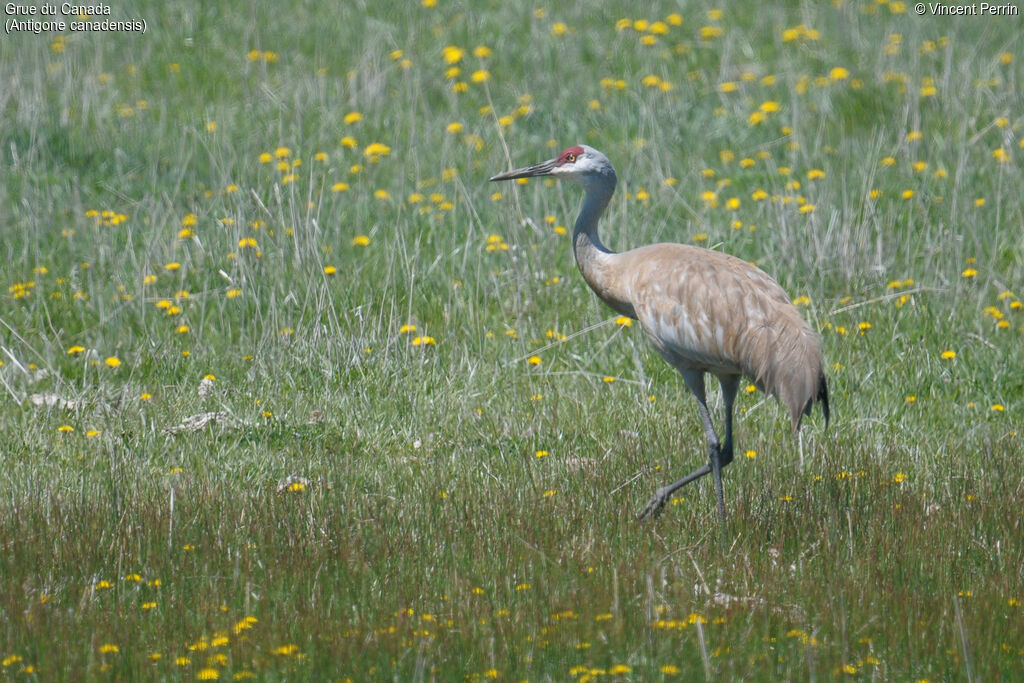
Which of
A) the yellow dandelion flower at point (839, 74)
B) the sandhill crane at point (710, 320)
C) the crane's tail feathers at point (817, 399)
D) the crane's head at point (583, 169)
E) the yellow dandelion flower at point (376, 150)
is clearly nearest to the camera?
the crane's tail feathers at point (817, 399)

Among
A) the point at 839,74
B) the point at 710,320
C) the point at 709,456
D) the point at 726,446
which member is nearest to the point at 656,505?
the point at 709,456

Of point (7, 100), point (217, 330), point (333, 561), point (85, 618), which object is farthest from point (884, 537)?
point (7, 100)

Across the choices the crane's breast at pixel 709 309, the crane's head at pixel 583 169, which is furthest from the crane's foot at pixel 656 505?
the crane's head at pixel 583 169

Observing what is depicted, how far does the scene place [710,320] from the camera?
16.4 feet

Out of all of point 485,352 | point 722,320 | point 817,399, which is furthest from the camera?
point 485,352

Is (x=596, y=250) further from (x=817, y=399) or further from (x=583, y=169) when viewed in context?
(x=817, y=399)

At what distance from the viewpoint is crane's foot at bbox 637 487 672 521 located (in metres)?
4.86

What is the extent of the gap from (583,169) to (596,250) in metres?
0.36

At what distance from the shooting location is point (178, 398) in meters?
6.04

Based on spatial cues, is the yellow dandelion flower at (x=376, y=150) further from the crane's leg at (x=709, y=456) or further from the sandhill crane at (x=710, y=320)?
the crane's leg at (x=709, y=456)

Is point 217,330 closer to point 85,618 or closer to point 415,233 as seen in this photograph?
point 415,233

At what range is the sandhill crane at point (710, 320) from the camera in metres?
4.75

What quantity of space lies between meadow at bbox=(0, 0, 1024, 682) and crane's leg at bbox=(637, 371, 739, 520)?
0.11 m

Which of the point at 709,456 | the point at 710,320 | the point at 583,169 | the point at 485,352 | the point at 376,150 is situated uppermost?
the point at 583,169
